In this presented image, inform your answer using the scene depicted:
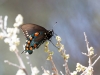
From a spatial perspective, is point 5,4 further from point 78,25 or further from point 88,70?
point 88,70

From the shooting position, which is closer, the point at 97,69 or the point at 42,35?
the point at 42,35

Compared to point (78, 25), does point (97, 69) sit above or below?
below

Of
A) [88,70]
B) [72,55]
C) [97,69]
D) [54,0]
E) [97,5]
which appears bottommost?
[88,70]

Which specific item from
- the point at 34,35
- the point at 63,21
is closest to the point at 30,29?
the point at 34,35

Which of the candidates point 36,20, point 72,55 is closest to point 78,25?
point 72,55

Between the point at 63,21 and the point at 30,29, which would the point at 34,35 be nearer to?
the point at 30,29

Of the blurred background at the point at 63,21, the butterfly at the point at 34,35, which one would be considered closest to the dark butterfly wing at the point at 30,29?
the butterfly at the point at 34,35

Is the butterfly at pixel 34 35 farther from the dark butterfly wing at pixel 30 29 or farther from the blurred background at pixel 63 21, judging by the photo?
the blurred background at pixel 63 21

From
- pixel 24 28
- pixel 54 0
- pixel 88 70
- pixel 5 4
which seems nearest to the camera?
pixel 88 70
